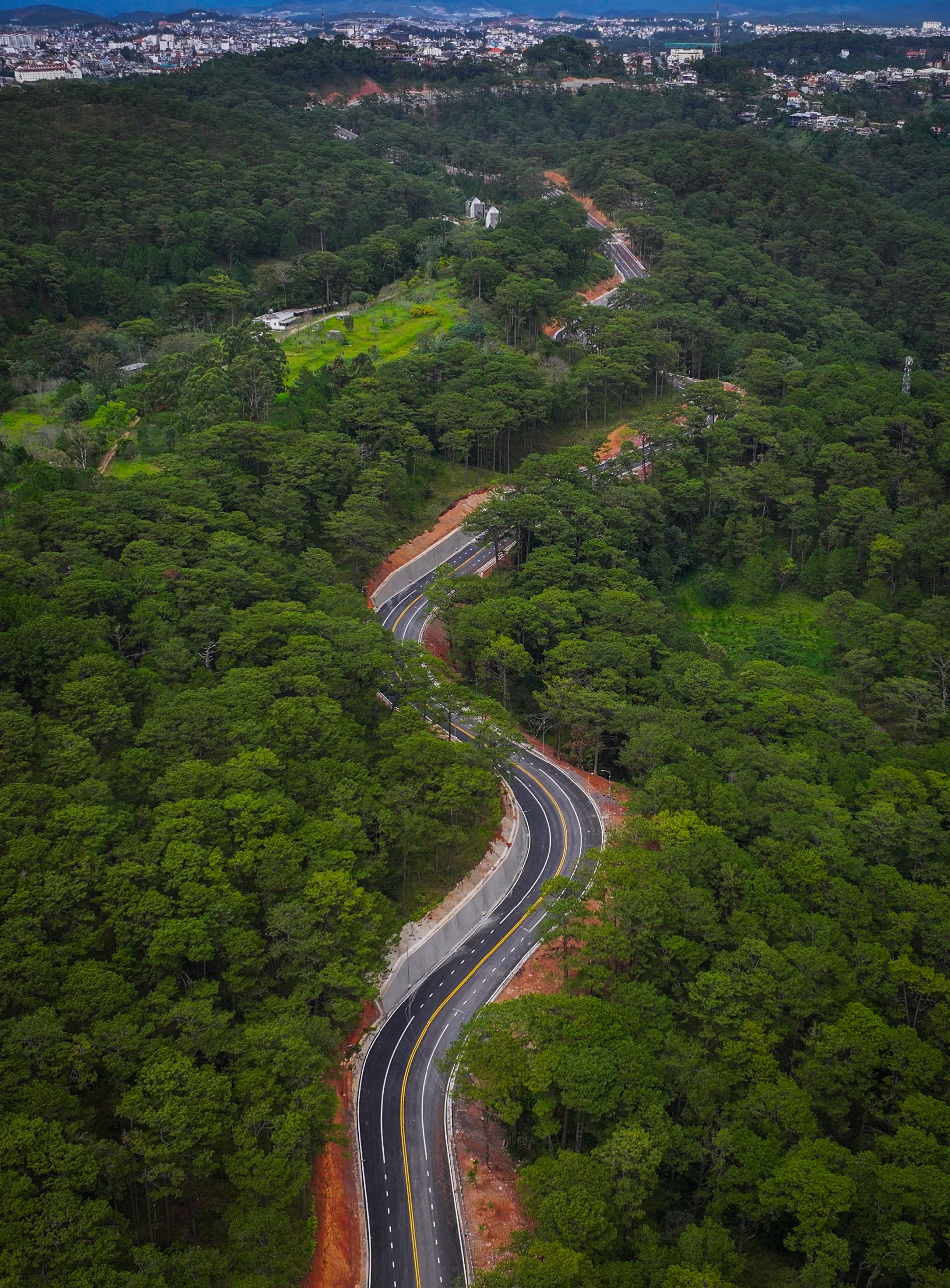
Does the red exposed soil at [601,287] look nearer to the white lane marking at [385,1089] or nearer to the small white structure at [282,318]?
the small white structure at [282,318]

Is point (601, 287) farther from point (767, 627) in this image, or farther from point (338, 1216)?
point (338, 1216)

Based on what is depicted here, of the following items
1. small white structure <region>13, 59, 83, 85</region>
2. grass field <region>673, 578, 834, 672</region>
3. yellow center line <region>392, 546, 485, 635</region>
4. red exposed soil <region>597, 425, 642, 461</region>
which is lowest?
grass field <region>673, 578, 834, 672</region>

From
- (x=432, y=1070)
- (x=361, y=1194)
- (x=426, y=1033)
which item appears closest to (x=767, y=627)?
(x=426, y=1033)

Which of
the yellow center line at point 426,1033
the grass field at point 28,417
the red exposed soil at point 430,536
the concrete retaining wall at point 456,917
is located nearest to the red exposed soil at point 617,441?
the red exposed soil at point 430,536

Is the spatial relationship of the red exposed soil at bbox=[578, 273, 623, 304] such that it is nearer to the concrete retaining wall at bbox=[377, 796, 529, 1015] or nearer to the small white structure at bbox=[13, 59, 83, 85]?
the concrete retaining wall at bbox=[377, 796, 529, 1015]

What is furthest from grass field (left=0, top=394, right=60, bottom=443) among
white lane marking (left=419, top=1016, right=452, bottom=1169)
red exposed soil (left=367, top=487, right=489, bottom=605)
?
white lane marking (left=419, top=1016, right=452, bottom=1169)
